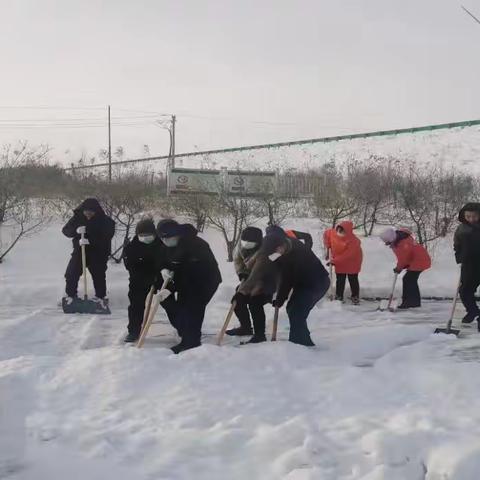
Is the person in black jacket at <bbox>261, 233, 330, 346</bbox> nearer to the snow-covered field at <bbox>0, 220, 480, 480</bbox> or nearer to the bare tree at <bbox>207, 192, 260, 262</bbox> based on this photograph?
the snow-covered field at <bbox>0, 220, 480, 480</bbox>

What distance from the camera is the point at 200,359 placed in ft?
16.7

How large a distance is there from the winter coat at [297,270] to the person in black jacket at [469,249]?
216 centimetres

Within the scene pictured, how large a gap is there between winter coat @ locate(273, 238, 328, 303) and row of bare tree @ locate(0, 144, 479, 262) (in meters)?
6.93

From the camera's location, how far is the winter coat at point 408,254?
862 centimetres

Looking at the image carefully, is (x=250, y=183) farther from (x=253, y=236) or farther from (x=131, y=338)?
(x=131, y=338)

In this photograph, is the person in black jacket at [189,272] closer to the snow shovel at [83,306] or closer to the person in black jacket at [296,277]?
the person in black jacket at [296,277]

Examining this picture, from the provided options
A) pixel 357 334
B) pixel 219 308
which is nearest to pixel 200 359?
pixel 357 334

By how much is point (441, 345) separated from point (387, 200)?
9.64 metres

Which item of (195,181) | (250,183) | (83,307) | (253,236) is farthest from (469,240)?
(195,181)

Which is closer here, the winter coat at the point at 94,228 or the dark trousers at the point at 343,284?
the winter coat at the point at 94,228

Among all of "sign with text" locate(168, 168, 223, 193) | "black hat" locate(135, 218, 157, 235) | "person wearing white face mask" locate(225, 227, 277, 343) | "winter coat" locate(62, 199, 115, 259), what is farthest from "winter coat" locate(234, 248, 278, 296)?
"sign with text" locate(168, 168, 223, 193)

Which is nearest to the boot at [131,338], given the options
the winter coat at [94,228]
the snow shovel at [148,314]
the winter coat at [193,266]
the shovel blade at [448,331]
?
the snow shovel at [148,314]

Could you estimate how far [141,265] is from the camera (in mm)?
6699

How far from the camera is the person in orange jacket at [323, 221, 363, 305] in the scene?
9133 millimetres
